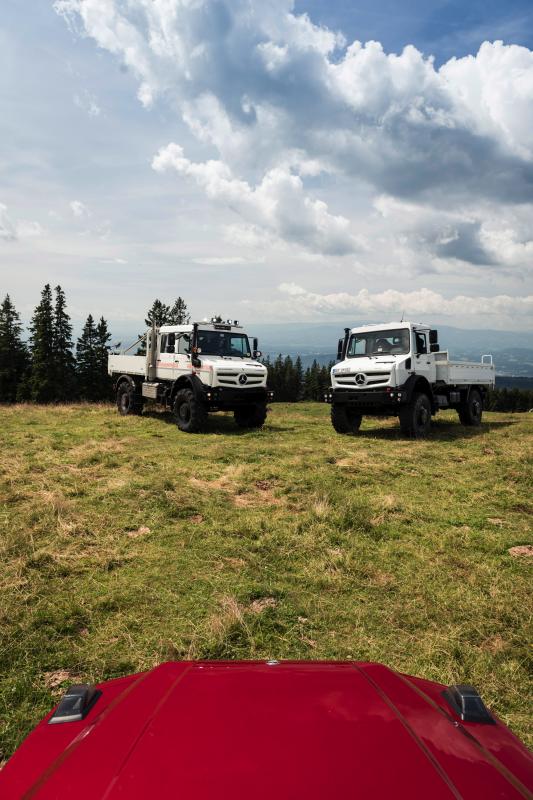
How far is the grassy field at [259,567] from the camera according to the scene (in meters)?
3.49

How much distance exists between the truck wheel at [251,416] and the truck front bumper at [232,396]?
416mm

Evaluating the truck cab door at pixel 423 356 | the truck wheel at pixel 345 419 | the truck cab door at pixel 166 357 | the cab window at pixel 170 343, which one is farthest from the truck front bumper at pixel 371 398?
the cab window at pixel 170 343

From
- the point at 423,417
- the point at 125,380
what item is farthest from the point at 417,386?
the point at 125,380

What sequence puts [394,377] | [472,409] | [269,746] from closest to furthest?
[269,746] < [394,377] < [472,409]

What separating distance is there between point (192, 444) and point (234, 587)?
24.2 ft

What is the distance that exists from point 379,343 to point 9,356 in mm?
45318

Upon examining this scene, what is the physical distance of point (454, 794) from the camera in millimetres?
1123

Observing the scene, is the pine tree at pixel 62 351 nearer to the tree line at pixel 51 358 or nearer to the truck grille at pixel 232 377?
the tree line at pixel 51 358

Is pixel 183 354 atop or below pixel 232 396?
atop

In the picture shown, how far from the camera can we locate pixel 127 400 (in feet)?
57.3

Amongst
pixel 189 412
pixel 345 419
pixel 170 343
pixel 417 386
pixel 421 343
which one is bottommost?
pixel 345 419

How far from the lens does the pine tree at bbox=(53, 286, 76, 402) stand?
4716cm

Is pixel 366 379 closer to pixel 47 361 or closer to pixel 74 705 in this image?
pixel 74 705

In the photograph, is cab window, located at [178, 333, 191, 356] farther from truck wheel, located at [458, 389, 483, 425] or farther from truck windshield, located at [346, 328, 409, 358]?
truck wheel, located at [458, 389, 483, 425]
